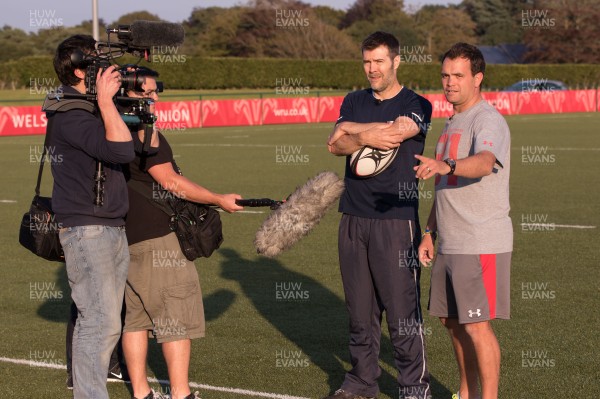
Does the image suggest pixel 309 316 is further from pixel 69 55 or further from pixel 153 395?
pixel 69 55

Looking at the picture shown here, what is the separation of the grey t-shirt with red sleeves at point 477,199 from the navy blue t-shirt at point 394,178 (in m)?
0.60

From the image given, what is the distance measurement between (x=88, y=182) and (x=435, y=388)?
292 centimetres

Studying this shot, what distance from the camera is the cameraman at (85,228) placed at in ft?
18.5

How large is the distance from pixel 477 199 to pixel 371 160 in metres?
Result: 0.86

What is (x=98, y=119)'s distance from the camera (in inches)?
221

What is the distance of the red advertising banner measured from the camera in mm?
36000

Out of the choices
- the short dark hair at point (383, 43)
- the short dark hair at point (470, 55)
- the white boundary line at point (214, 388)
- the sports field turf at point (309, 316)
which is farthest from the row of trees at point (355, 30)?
the short dark hair at point (470, 55)

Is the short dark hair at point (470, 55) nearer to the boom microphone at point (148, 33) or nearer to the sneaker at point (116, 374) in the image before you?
the boom microphone at point (148, 33)

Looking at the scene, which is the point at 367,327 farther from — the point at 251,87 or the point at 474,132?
the point at 251,87

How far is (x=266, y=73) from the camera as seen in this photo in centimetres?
6525

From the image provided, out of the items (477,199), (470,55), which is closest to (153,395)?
(477,199)

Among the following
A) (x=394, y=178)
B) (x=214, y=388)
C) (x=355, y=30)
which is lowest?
(x=214, y=388)

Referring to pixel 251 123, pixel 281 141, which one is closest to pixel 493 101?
pixel 251 123

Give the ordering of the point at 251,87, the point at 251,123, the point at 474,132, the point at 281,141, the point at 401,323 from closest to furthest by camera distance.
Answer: the point at 474,132
the point at 401,323
the point at 281,141
the point at 251,123
the point at 251,87
